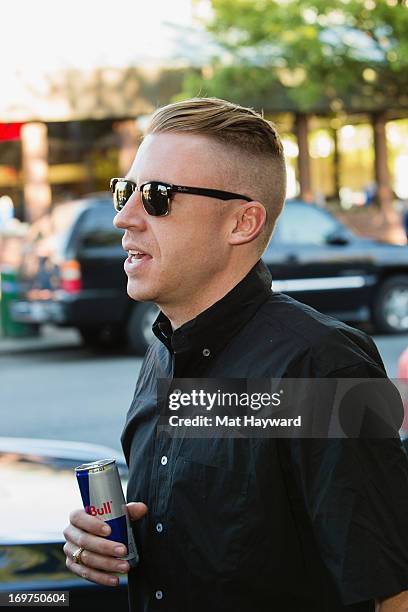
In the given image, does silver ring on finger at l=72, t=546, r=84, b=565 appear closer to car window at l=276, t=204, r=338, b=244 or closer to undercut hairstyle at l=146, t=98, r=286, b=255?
undercut hairstyle at l=146, t=98, r=286, b=255

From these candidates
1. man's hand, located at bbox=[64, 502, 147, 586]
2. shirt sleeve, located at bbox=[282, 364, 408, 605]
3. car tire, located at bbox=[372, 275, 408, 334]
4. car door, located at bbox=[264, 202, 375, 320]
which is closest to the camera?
shirt sleeve, located at bbox=[282, 364, 408, 605]

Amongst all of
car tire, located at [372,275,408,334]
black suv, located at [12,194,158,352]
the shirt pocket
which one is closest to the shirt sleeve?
the shirt pocket

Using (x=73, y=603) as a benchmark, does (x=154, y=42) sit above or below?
above

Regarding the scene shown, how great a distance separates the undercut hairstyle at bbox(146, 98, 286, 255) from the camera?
1.97 meters

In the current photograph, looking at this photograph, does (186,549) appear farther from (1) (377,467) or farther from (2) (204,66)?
(2) (204,66)

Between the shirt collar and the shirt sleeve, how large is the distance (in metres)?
0.29

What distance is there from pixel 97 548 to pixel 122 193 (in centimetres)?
71

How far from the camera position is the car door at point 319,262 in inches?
515

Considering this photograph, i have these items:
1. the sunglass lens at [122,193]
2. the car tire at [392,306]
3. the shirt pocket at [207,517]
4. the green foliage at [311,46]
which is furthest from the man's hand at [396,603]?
the green foliage at [311,46]

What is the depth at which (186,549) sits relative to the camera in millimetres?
1852

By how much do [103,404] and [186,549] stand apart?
784cm

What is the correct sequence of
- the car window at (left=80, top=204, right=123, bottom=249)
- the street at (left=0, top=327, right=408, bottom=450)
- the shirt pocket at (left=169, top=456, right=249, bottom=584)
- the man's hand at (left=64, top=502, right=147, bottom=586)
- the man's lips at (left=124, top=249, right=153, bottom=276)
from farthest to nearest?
the car window at (left=80, top=204, right=123, bottom=249) < the street at (left=0, top=327, right=408, bottom=450) < the man's lips at (left=124, top=249, right=153, bottom=276) < the man's hand at (left=64, top=502, right=147, bottom=586) < the shirt pocket at (left=169, top=456, right=249, bottom=584)

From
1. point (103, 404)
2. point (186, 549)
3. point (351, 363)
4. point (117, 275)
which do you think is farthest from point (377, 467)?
point (117, 275)

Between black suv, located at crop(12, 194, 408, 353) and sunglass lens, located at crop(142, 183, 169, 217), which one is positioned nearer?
sunglass lens, located at crop(142, 183, 169, 217)
